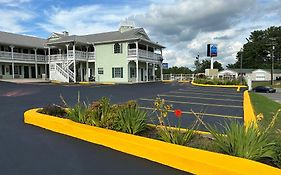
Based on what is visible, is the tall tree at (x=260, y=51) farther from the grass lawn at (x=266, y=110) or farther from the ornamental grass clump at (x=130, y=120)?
the ornamental grass clump at (x=130, y=120)

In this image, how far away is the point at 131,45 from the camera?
122 feet

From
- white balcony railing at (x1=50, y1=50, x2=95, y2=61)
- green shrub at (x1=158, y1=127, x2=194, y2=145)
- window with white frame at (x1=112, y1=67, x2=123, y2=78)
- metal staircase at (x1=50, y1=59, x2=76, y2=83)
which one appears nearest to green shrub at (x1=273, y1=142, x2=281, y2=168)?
green shrub at (x1=158, y1=127, x2=194, y2=145)

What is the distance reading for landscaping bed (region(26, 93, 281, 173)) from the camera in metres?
4.42

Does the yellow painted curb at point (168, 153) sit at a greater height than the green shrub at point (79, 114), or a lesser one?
lesser

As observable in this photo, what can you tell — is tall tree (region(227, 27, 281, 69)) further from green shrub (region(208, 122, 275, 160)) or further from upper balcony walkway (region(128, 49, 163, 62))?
green shrub (region(208, 122, 275, 160))

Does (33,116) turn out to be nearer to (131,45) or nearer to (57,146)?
(57,146)

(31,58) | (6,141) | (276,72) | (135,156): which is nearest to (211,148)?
(135,156)

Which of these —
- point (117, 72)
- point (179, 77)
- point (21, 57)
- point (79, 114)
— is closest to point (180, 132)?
point (79, 114)

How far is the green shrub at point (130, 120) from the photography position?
245 inches

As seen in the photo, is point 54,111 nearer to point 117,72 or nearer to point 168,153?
point 168,153

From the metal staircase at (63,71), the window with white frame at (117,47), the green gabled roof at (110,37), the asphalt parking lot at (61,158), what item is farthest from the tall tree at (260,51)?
the asphalt parking lot at (61,158)

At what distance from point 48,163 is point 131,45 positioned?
108 ft

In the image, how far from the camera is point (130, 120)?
6.32 m

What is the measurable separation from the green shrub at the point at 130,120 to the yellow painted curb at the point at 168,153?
0.89 ft
